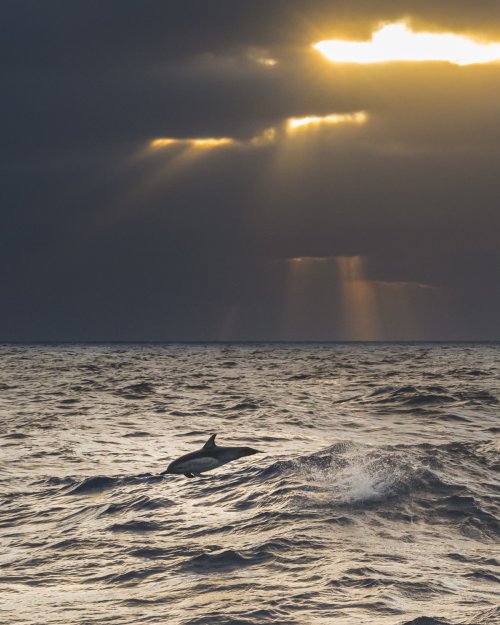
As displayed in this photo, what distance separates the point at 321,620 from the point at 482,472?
9681 mm

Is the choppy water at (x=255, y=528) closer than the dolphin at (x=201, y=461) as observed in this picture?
Yes

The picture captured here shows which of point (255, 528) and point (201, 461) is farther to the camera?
point (201, 461)

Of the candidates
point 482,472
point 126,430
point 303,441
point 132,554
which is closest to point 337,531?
point 132,554

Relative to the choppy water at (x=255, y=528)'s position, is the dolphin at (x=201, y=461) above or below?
above

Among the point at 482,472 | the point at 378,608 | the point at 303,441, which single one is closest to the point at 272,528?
the point at 378,608

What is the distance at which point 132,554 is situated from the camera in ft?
37.8

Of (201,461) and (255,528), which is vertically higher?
(201,461)

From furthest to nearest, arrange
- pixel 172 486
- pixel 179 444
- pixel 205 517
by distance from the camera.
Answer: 1. pixel 179 444
2. pixel 172 486
3. pixel 205 517

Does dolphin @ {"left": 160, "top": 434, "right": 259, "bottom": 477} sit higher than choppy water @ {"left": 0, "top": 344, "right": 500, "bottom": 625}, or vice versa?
dolphin @ {"left": 160, "top": 434, "right": 259, "bottom": 477}

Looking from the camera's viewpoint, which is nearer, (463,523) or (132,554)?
(132,554)

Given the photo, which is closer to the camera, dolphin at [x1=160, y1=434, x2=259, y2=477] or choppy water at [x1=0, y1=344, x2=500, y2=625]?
choppy water at [x1=0, y1=344, x2=500, y2=625]

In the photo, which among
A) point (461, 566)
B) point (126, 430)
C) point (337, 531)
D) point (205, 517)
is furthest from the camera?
point (126, 430)

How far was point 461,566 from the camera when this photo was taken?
34.9ft

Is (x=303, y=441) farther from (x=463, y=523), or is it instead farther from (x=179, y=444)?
(x=463, y=523)
